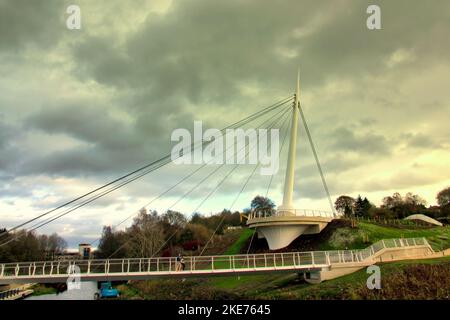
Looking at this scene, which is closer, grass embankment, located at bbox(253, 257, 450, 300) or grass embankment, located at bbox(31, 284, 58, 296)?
grass embankment, located at bbox(253, 257, 450, 300)

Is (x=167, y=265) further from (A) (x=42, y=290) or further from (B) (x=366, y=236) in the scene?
(A) (x=42, y=290)

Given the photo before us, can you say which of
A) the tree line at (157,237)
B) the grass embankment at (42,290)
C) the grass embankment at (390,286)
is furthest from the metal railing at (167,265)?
the grass embankment at (42,290)

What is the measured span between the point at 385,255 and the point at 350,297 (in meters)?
10.5

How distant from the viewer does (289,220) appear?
43062 mm

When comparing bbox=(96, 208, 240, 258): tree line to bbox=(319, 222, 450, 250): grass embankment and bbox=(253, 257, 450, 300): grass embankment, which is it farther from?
bbox=(253, 257, 450, 300): grass embankment

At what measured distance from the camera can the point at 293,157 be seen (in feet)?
145

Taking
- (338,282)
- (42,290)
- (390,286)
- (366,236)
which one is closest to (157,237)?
(42,290)

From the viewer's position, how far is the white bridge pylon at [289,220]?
43500 mm

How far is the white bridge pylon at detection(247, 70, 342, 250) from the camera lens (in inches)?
1713

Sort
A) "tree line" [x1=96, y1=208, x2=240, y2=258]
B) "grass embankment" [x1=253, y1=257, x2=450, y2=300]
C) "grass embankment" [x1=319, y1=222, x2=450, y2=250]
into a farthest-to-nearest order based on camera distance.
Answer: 1. "tree line" [x1=96, y1=208, x2=240, y2=258]
2. "grass embankment" [x1=319, y1=222, x2=450, y2=250]
3. "grass embankment" [x1=253, y1=257, x2=450, y2=300]

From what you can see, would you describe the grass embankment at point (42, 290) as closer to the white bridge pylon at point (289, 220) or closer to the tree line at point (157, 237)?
the tree line at point (157, 237)

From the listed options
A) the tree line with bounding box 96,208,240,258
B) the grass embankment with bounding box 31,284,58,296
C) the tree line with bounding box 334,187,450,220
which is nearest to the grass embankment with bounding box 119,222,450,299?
the tree line with bounding box 96,208,240,258

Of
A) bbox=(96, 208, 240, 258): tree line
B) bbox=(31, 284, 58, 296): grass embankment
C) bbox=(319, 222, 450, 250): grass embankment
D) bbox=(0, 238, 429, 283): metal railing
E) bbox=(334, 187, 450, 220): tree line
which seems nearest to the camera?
bbox=(0, 238, 429, 283): metal railing
